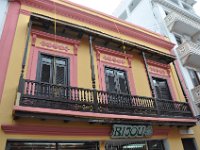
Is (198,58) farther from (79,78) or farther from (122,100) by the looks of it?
(79,78)

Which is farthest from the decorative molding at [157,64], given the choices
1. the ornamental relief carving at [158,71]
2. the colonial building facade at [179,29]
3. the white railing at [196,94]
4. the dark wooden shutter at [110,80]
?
the dark wooden shutter at [110,80]

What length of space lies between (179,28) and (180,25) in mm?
256

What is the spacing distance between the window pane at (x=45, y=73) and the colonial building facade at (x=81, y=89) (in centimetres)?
3

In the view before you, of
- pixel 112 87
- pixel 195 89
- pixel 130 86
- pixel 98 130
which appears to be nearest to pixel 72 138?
pixel 98 130

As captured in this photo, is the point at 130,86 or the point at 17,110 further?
the point at 130,86

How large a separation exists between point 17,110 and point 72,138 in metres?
2.06

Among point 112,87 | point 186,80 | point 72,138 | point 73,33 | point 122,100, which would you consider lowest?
point 72,138

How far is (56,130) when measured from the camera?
6.30 meters

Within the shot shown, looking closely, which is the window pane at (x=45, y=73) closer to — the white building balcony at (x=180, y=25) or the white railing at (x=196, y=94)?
the white railing at (x=196, y=94)

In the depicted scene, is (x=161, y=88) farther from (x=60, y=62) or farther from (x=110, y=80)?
(x=60, y=62)

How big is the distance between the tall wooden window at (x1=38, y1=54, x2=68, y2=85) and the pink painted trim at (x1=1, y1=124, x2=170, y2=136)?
1781mm

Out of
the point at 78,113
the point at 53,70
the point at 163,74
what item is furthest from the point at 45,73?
the point at 163,74

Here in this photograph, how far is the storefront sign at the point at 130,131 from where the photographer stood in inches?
285

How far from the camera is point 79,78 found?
314 inches
